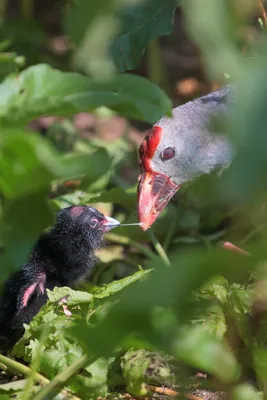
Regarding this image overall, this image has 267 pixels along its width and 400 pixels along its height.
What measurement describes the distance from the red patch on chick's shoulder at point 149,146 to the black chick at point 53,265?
290mm

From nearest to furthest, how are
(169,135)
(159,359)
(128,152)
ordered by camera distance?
(159,359), (169,135), (128,152)

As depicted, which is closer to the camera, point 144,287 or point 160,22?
point 144,287

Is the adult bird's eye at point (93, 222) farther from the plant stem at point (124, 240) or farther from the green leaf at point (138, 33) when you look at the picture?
the green leaf at point (138, 33)

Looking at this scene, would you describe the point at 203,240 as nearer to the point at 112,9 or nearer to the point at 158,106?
the point at 158,106

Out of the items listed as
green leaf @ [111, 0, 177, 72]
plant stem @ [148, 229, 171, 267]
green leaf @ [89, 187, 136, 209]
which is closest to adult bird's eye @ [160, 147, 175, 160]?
green leaf @ [89, 187, 136, 209]

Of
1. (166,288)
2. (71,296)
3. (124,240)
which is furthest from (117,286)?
(166,288)

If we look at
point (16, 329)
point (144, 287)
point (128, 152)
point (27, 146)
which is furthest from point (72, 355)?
point (128, 152)

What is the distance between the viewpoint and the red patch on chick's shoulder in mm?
3258

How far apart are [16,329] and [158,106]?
1.52 m

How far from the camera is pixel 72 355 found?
222 cm

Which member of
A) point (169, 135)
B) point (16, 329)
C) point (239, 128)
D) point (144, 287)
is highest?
point (239, 128)

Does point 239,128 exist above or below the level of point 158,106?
above

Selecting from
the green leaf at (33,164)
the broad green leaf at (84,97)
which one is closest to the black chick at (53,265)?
the broad green leaf at (84,97)

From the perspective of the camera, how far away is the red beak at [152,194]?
10.7ft
